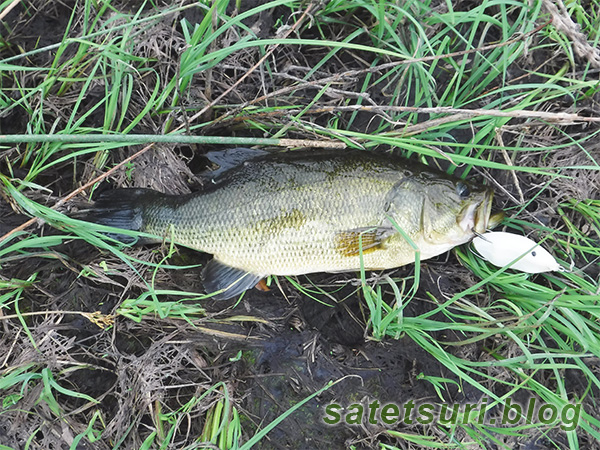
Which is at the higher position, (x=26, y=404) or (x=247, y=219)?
(x=247, y=219)

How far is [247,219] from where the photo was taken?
2.71 meters

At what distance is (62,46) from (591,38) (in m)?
3.66

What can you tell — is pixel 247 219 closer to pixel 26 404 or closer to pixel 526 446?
pixel 26 404

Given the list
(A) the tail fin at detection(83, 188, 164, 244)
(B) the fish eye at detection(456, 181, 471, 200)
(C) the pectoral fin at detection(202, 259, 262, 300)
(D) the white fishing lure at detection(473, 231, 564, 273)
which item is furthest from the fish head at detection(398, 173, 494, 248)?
(A) the tail fin at detection(83, 188, 164, 244)

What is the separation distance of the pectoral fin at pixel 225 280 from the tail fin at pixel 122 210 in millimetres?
543

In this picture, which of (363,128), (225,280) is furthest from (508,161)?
(225,280)

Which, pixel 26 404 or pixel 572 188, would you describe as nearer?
pixel 26 404

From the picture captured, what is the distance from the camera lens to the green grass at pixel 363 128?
2.66 meters

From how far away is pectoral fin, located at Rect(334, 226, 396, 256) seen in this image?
2.65 m

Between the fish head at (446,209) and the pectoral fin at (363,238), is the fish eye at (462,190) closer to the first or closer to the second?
the fish head at (446,209)

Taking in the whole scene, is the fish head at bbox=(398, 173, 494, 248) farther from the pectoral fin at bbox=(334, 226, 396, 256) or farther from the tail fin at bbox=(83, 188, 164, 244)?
the tail fin at bbox=(83, 188, 164, 244)

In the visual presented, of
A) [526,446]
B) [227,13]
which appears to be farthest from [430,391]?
[227,13]

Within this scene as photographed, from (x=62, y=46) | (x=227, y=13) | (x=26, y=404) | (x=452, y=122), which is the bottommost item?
(x=26, y=404)

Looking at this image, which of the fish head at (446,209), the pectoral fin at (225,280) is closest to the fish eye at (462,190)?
the fish head at (446,209)
